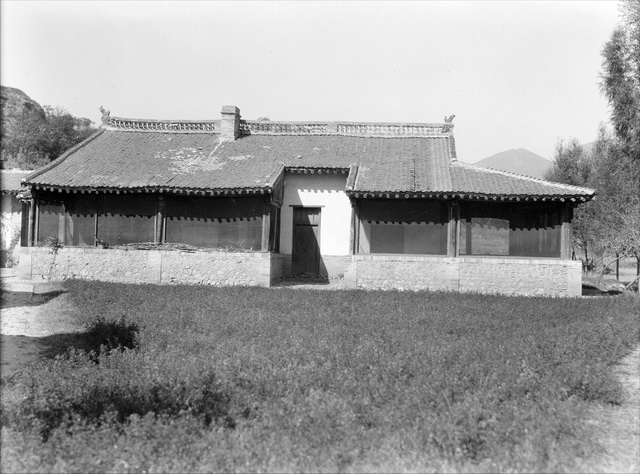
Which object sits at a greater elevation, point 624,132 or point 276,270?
point 624,132

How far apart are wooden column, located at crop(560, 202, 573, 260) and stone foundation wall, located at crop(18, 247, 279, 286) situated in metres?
8.79

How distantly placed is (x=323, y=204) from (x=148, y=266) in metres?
6.19

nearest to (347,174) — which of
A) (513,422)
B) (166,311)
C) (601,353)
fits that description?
(166,311)

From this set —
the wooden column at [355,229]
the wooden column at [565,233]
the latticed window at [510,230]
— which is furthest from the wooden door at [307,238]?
the wooden column at [565,233]

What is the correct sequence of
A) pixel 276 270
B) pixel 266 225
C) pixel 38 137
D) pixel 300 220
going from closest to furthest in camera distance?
pixel 266 225, pixel 276 270, pixel 300 220, pixel 38 137

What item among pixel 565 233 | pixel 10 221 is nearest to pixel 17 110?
pixel 10 221

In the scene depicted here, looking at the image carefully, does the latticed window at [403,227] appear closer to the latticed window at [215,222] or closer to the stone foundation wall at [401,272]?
the stone foundation wall at [401,272]

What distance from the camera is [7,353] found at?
8727 mm

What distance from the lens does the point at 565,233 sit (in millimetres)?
18422

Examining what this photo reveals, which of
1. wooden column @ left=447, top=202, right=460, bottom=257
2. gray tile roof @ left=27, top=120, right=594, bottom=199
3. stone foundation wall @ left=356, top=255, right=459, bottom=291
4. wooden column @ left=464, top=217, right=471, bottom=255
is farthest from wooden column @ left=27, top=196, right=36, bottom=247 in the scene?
wooden column @ left=464, top=217, right=471, bottom=255

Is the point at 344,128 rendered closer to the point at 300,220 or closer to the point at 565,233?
the point at 300,220

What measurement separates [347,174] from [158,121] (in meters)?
8.54

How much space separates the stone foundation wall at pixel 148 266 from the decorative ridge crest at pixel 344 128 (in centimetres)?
686

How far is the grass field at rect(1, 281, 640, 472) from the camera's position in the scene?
15.9 ft
